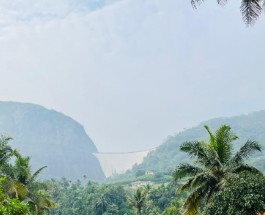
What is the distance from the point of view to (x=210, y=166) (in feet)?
75.5

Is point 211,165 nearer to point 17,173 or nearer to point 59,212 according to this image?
point 17,173

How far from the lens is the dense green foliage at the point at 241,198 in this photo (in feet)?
61.4

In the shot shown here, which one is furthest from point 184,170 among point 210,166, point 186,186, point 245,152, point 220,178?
point 245,152

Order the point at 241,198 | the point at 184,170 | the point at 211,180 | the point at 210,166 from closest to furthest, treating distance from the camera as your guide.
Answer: the point at 241,198
the point at 211,180
the point at 210,166
the point at 184,170

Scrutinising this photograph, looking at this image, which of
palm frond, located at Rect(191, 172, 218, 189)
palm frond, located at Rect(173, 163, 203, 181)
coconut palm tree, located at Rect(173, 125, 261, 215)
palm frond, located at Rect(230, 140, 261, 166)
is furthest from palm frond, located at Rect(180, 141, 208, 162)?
palm frond, located at Rect(230, 140, 261, 166)

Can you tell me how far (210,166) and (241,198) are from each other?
4.10 metres

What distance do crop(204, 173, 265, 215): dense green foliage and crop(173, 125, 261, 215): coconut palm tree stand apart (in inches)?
84.2

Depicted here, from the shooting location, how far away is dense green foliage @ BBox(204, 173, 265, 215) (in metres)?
18.7

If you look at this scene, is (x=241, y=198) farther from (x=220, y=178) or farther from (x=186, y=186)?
(x=186, y=186)

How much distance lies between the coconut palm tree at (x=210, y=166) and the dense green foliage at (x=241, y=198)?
2.14 metres

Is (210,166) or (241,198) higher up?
(210,166)

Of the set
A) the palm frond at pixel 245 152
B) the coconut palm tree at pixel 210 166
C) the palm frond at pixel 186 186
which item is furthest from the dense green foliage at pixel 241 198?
the palm frond at pixel 186 186

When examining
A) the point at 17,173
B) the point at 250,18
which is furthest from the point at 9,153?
the point at 250,18

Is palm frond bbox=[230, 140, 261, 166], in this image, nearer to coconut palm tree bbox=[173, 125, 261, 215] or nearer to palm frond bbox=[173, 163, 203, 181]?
coconut palm tree bbox=[173, 125, 261, 215]
